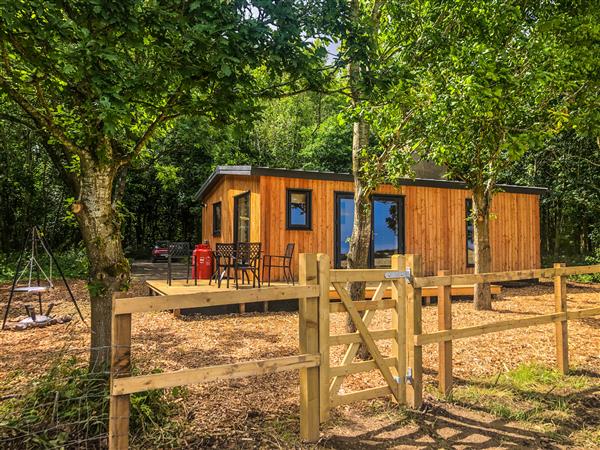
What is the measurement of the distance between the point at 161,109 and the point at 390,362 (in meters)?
2.78

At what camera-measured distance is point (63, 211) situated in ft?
67.5

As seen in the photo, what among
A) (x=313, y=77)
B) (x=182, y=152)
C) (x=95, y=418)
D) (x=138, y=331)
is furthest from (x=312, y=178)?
(x=182, y=152)

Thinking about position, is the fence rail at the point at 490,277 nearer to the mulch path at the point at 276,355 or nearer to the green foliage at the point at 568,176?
the mulch path at the point at 276,355

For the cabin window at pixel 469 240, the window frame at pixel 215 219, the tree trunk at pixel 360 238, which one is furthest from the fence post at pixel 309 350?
the cabin window at pixel 469 240

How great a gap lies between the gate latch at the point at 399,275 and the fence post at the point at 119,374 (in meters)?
2.03

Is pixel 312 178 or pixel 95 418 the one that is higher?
pixel 312 178

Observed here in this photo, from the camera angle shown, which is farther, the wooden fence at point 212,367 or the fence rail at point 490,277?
the fence rail at point 490,277

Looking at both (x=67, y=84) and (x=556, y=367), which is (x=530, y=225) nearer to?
(x=556, y=367)

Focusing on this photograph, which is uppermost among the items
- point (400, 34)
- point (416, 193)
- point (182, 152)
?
point (182, 152)

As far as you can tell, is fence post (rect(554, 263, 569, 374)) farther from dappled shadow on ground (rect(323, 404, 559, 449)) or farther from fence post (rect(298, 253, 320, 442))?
fence post (rect(298, 253, 320, 442))

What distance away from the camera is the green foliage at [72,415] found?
2.79m

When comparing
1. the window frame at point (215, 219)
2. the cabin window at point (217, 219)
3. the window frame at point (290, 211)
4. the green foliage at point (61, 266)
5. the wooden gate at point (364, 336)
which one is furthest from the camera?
the green foliage at point (61, 266)

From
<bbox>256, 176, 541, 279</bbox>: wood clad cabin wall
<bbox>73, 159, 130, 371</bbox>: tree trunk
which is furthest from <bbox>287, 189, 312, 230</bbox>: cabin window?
<bbox>73, 159, 130, 371</bbox>: tree trunk

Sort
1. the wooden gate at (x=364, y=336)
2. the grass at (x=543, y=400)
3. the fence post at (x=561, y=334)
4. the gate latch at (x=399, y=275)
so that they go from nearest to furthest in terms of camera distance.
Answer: the wooden gate at (x=364, y=336) → the grass at (x=543, y=400) → the gate latch at (x=399, y=275) → the fence post at (x=561, y=334)
